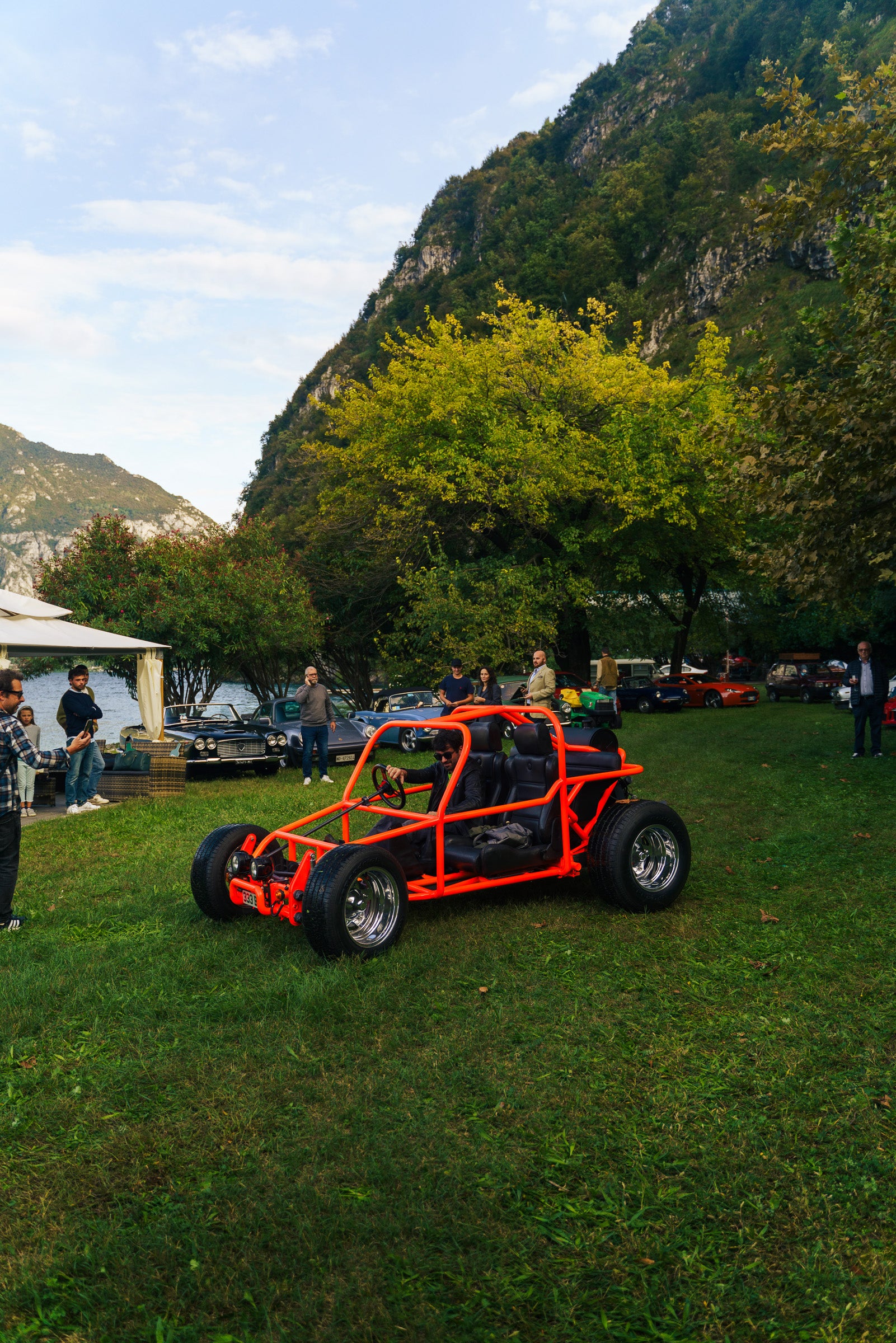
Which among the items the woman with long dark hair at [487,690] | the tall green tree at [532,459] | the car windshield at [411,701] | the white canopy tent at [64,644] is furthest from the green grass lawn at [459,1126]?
the tall green tree at [532,459]

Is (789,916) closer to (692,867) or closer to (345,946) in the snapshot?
(692,867)

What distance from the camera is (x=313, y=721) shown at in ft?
46.6

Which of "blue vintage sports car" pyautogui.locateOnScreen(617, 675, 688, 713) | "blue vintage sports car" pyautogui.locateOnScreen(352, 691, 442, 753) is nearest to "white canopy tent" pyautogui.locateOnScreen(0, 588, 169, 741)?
"blue vintage sports car" pyautogui.locateOnScreen(352, 691, 442, 753)

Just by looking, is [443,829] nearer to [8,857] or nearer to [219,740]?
[8,857]

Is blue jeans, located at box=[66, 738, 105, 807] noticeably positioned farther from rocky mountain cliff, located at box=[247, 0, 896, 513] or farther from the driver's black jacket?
rocky mountain cliff, located at box=[247, 0, 896, 513]

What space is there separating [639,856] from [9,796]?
4526 mm

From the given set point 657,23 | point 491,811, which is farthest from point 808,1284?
point 657,23

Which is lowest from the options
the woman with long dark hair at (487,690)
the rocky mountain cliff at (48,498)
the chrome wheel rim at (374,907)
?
the chrome wheel rim at (374,907)

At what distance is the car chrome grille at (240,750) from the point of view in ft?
49.1

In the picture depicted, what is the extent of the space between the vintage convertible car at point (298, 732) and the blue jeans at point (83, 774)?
4090mm

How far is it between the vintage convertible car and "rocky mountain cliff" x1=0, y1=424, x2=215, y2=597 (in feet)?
481

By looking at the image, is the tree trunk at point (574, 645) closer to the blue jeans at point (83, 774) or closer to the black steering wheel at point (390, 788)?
the blue jeans at point (83, 774)

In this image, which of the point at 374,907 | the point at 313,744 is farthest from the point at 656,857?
the point at 313,744

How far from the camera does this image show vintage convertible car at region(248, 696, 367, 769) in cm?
1628
